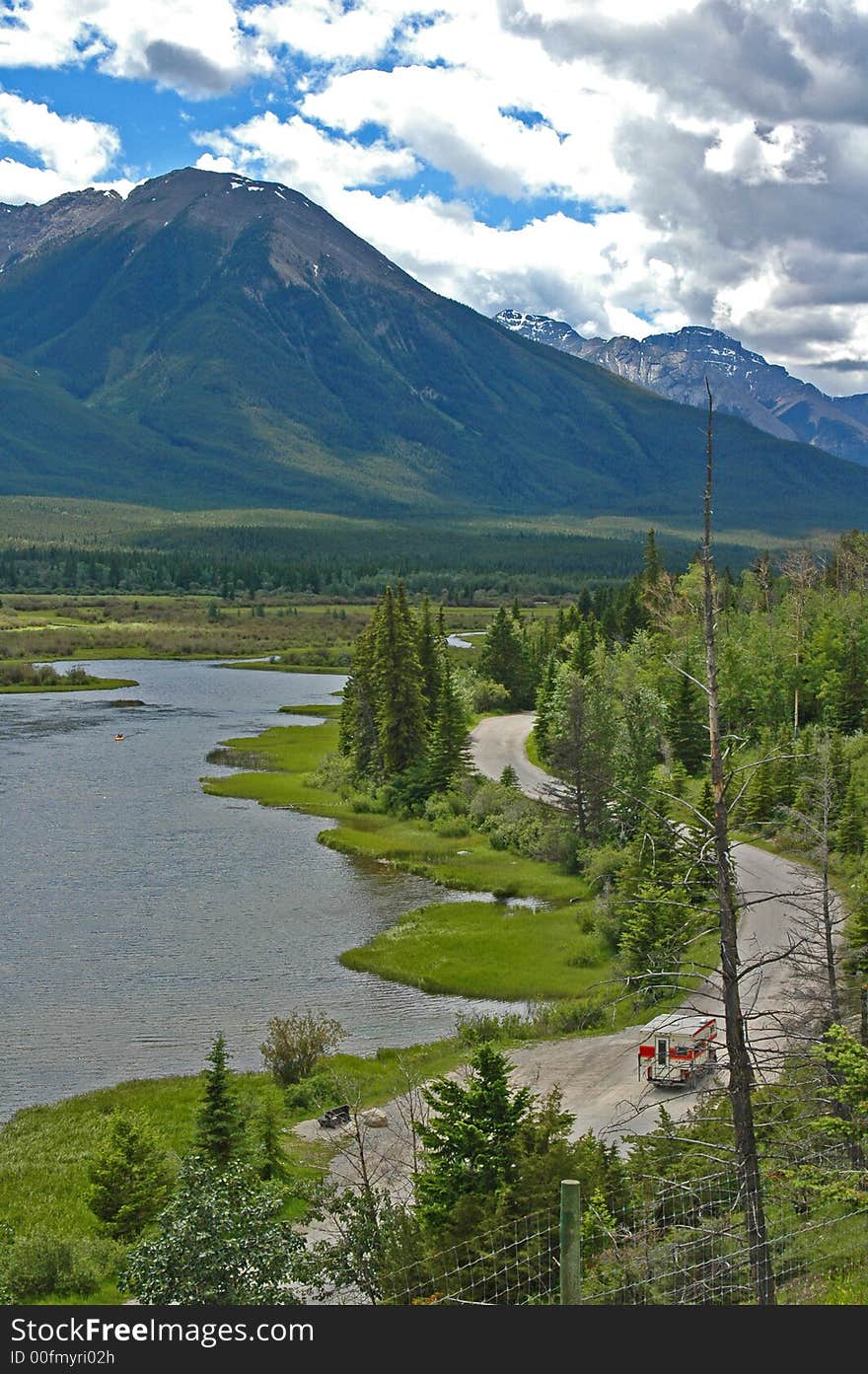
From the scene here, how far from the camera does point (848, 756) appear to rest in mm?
59812

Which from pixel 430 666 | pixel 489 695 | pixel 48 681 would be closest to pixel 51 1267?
pixel 430 666

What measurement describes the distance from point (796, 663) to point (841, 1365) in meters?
71.5

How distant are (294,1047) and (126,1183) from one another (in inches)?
420

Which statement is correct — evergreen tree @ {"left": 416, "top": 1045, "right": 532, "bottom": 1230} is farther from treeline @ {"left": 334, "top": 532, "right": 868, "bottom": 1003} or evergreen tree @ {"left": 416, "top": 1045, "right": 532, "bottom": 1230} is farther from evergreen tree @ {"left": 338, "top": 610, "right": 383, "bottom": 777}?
evergreen tree @ {"left": 338, "top": 610, "right": 383, "bottom": 777}

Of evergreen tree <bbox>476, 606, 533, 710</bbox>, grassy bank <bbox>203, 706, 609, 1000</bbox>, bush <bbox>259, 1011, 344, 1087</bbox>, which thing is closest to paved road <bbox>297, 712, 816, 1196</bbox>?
bush <bbox>259, 1011, 344, 1087</bbox>

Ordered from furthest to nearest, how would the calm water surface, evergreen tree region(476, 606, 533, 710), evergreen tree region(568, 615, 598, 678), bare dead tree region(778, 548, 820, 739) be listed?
evergreen tree region(476, 606, 533, 710)
evergreen tree region(568, 615, 598, 678)
bare dead tree region(778, 548, 820, 739)
the calm water surface

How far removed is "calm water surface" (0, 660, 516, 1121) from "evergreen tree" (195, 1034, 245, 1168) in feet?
31.7

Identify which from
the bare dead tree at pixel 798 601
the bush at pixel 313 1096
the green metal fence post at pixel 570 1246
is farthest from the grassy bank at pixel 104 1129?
the bare dead tree at pixel 798 601

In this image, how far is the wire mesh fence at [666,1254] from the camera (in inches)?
581

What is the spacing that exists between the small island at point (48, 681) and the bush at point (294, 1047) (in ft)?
342

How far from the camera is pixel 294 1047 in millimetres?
36062

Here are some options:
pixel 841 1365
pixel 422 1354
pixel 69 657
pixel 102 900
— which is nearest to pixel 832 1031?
pixel 841 1365

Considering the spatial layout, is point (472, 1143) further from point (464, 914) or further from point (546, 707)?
point (546, 707)

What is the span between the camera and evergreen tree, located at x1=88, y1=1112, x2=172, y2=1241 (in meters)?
24.9
